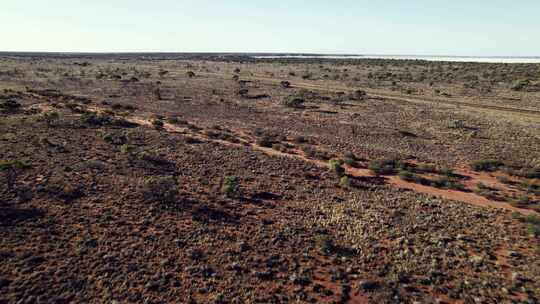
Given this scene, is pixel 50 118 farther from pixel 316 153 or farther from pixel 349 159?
pixel 349 159

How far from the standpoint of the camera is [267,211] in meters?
14.9

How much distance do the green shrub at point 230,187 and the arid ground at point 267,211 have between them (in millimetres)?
103

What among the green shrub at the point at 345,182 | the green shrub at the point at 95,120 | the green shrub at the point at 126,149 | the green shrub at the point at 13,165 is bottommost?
the green shrub at the point at 345,182

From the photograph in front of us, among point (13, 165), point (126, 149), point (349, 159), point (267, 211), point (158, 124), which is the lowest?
point (267, 211)

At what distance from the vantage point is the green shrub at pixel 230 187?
1631 centimetres

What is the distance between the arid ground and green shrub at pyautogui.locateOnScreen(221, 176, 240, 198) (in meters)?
0.10

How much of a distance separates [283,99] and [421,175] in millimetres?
28233

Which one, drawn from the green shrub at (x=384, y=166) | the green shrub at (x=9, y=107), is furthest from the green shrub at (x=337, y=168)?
the green shrub at (x=9, y=107)

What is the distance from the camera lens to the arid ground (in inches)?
392

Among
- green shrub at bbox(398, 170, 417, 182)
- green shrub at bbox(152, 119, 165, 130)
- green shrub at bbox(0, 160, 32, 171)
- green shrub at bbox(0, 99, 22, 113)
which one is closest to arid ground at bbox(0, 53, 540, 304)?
green shrub at bbox(398, 170, 417, 182)

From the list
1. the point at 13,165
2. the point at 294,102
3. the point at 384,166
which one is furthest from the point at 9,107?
the point at 384,166

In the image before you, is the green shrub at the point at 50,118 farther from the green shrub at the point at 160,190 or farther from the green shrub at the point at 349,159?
the green shrub at the point at 349,159

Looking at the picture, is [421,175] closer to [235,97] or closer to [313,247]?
[313,247]

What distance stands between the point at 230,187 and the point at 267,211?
8.80ft
